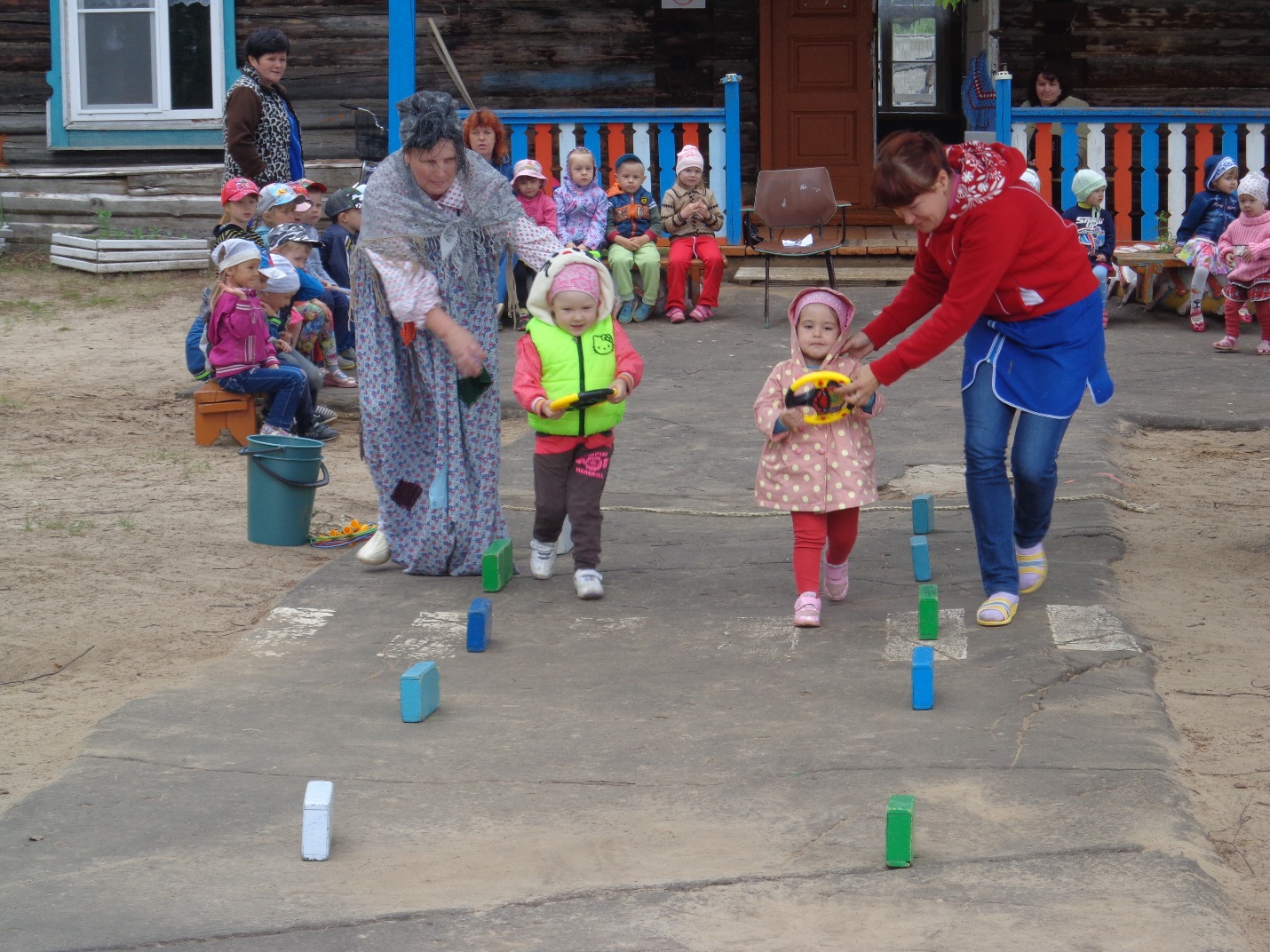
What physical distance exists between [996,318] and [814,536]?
1.01m

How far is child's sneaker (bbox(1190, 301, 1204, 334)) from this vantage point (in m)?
11.3

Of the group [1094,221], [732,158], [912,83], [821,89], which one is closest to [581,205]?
[732,158]

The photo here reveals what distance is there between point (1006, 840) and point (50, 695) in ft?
10.2

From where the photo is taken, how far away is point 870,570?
6059 mm

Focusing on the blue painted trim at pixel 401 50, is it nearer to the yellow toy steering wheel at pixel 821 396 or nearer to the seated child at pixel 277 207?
the seated child at pixel 277 207

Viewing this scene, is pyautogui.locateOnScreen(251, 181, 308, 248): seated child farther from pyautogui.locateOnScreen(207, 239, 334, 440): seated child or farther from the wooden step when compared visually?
the wooden step

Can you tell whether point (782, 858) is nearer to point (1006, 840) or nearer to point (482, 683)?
point (1006, 840)

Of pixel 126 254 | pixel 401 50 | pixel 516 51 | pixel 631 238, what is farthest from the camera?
pixel 516 51

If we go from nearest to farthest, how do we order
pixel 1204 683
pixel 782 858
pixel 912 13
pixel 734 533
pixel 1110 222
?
pixel 782 858 < pixel 1204 683 < pixel 734 533 < pixel 1110 222 < pixel 912 13

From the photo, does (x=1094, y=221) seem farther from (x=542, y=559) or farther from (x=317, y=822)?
(x=317, y=822)

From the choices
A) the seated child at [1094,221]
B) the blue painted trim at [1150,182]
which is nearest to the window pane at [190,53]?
the seated child at [1094,221]

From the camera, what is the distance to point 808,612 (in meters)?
5.37

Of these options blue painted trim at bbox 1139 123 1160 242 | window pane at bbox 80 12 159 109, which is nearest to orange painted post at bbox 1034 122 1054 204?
blue painted trim at bbox 1139 123 1160 242

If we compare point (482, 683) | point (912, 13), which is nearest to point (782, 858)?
point (482, 683)
